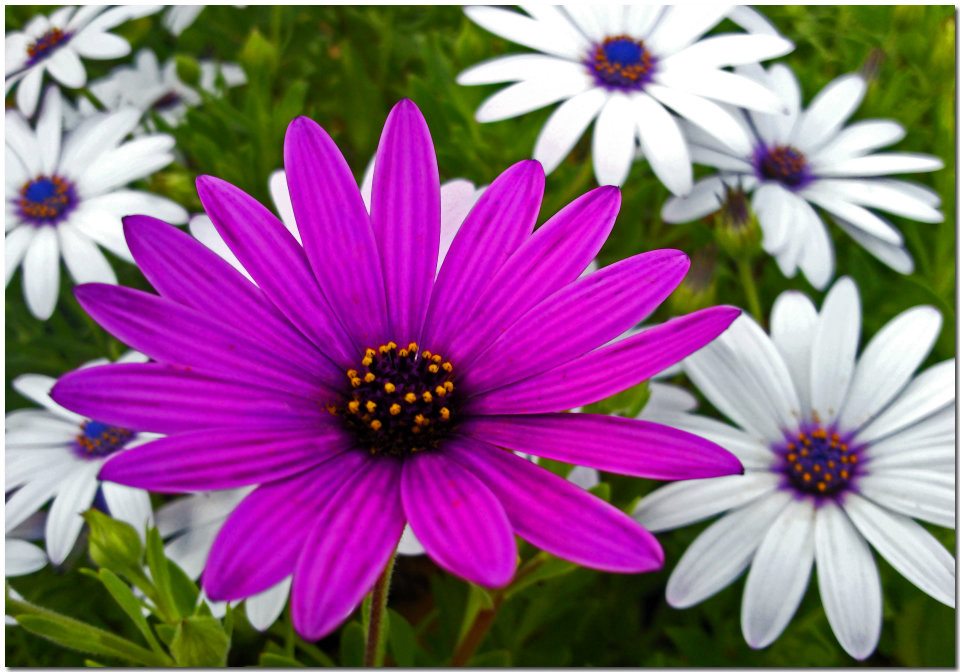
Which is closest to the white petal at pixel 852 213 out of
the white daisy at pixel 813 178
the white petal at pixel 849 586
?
the white daisy at pixel 813 178

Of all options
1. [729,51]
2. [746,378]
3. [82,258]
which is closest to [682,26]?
[729,51]

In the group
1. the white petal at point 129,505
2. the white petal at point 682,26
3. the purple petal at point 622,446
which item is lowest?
the white petal at point 129,505

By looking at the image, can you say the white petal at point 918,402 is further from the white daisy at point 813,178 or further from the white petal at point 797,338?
the white daisy at point 813,178

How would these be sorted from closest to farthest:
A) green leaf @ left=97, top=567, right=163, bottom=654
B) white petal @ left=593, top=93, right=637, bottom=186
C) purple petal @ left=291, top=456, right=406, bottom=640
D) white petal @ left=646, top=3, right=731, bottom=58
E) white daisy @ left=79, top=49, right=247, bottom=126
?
purple petal @ left=291, top=456, right=406, bottom=640 < green leaf @ left=97, top=567, right=163, bottom=654 < white petal @ left=593, top=93, right=637, bottom=186 < white petal @ left=646, top=3, right=731, bottom=58 < white daisy @ left=79, top=49, right=247, bottom=126

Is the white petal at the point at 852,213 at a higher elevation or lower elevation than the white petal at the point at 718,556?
higher

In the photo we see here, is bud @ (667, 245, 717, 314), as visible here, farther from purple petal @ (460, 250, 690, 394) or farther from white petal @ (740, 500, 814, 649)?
purple petal @ (460, 250, 690, 394)

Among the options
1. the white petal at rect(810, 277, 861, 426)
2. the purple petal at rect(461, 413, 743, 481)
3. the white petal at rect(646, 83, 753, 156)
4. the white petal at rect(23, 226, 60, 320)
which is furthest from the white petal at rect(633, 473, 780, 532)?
the white petal at rect(23, 226, 60, 320)

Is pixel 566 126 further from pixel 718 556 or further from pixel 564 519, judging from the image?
pixel 564 519
